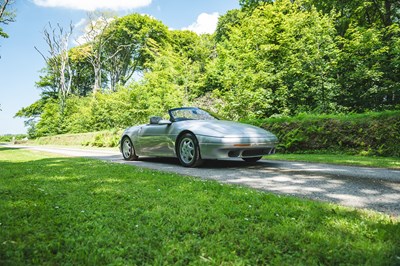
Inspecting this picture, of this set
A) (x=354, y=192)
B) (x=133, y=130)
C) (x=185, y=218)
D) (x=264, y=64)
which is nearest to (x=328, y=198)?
(x=354, y=192)

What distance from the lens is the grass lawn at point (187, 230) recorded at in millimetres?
1705

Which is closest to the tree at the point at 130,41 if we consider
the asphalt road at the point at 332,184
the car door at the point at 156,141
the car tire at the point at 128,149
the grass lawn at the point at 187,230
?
the car tire at the point at 128,149

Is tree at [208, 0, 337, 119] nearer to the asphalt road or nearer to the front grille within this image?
the front grille

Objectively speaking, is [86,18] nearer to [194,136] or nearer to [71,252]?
[194,136]

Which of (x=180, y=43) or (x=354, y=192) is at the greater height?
(x=180, y=43)

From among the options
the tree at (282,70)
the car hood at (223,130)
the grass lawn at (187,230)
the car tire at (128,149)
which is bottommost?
the grass lawn at (187,230)

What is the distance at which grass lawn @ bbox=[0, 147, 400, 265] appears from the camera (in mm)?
1705

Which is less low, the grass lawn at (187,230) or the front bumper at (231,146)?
the front bumper at (231,146)

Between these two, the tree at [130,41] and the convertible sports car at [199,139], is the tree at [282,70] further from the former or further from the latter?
the tree at [130,41]

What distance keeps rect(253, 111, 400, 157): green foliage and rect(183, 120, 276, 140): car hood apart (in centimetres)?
384

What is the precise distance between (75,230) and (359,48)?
1646cm

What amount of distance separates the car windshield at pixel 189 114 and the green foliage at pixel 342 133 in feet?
12.7

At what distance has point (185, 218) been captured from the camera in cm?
234

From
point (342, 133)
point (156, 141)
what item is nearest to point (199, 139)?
point (156, 141)
